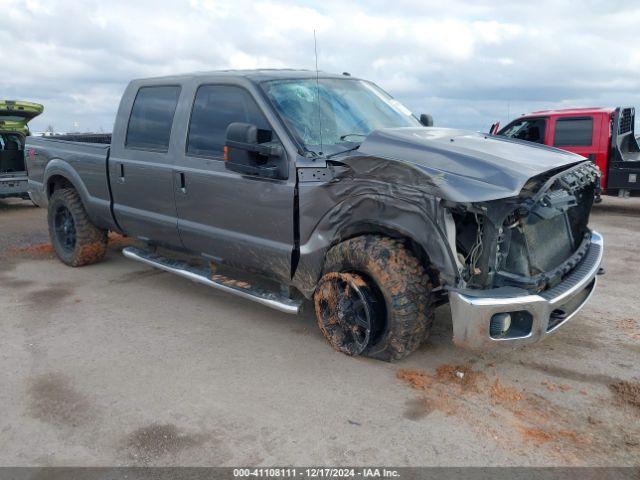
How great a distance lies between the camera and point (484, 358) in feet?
13.1

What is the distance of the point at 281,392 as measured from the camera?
139 inches

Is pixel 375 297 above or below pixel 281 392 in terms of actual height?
above

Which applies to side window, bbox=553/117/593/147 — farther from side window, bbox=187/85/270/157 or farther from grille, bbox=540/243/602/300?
side window, bbox=187/85/270/157

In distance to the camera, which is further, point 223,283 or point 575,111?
point 575,111

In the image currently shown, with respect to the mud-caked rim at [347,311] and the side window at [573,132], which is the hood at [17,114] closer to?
the mud-caked rim at [347,311]

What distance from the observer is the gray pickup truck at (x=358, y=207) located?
3328mm

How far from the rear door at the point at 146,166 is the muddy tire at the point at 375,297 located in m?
1.84

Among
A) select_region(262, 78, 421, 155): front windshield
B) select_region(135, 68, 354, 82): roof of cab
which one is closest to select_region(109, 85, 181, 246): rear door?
select_region(135, 68, 354, 82): roof of cab

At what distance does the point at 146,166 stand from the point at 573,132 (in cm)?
849

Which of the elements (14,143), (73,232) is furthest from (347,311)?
(14,143)

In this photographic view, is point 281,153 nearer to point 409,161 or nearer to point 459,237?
point 409,161

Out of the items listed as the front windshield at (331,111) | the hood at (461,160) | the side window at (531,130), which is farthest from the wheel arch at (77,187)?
the side window at (531,130)

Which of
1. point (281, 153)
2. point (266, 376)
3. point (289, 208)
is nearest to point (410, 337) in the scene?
point (266, 376)

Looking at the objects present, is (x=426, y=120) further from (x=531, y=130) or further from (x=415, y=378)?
(x=531, y=130)
